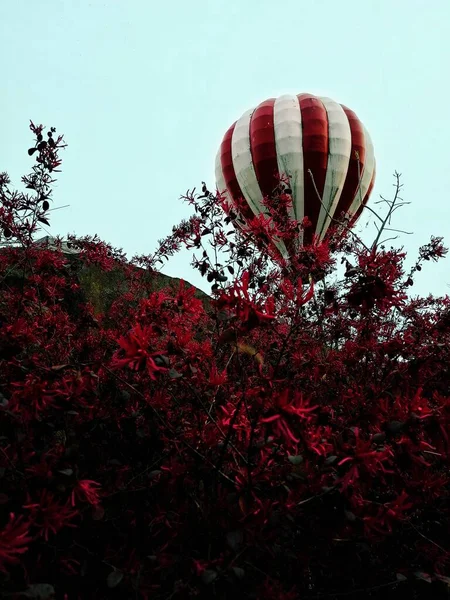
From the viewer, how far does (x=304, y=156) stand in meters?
14.2

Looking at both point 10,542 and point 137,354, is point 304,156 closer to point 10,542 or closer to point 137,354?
point 137,354

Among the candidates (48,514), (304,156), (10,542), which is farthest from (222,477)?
(304,156)

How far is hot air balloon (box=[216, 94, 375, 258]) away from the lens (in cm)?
1403

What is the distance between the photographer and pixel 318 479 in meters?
1.76

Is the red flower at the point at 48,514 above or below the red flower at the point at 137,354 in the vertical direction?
below

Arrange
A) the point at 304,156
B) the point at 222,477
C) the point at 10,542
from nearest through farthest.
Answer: the point at 10,542 → the point at 222,477 → the point at 304,156

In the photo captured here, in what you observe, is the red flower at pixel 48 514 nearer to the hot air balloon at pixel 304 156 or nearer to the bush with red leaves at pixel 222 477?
the bush with red leaves at pixel 222 477

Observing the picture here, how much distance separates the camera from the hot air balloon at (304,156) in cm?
1403

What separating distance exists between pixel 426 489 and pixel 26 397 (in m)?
1.68

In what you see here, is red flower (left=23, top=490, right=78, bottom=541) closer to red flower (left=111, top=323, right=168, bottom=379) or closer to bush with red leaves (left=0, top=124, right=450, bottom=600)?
bush with red leaves (left=0, top=124, right=450, bottom=600)

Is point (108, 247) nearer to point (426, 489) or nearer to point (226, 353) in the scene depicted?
point (226, 353)

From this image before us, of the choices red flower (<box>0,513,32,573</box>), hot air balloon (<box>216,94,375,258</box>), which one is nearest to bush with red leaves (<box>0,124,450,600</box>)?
red flower (<box>0,513,32,573</box>)

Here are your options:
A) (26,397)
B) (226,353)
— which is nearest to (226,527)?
(26,397)

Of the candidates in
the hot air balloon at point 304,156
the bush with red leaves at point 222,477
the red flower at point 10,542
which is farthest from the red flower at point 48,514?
the hot air balloon at point 304,156
